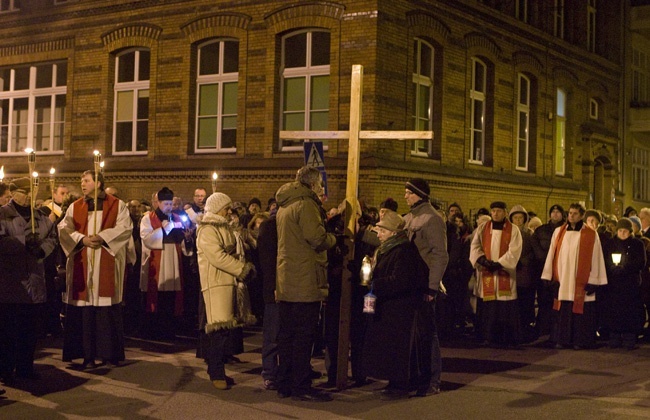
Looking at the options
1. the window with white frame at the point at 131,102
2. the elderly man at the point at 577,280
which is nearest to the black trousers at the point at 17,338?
the elderly man at the point at 577,280

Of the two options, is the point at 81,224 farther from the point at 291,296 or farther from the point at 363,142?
the point at 363,142

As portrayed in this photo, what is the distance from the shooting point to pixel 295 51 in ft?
67.3

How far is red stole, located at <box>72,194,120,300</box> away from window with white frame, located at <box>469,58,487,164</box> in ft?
43.6

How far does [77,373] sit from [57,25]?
50.9 feet

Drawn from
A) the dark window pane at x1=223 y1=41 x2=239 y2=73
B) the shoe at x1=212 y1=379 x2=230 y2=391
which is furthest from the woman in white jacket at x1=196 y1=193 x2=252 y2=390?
the dark window pane at x1=223 y1=41 x2=239 y2=73

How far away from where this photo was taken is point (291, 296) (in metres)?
8.93

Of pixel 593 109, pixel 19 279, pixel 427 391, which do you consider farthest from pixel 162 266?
pixel 593 109

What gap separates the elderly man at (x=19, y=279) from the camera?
31.4 feet

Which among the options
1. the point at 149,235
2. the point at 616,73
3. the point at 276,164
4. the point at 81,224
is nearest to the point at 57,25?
the point at 276,164

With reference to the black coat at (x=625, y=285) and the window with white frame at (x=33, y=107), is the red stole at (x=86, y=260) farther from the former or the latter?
the window with white frame at (x=33, y=107)

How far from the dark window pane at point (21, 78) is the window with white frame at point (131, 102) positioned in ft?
11.5

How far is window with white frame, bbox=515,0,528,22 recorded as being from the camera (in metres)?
24.5

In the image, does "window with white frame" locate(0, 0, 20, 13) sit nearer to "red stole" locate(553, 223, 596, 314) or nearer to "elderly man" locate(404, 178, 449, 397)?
"red stole" locate(553, 223, 596, 314)

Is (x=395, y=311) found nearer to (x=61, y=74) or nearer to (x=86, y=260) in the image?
(x=86, y=260)
